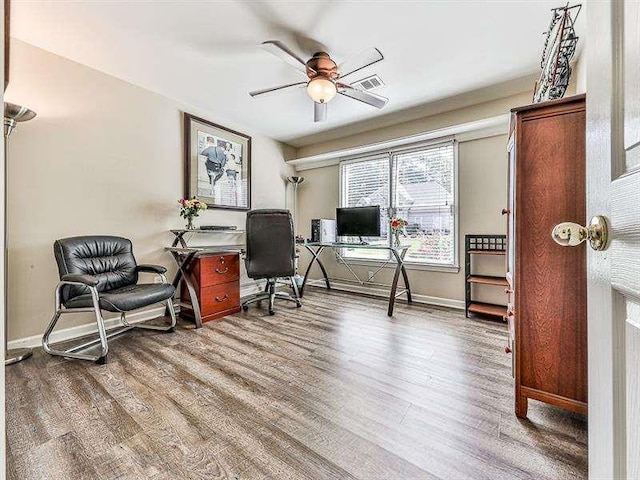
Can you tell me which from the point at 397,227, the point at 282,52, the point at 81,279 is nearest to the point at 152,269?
the point at 81,279

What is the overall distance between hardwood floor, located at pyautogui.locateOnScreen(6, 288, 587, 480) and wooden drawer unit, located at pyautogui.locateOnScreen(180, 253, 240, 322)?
1.89 feet

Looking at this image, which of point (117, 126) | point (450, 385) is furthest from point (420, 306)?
point (117, 126)

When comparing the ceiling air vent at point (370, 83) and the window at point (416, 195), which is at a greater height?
the ceiling air vent at point (370, 83)

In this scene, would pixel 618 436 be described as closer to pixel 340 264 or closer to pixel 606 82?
pixel 606 82

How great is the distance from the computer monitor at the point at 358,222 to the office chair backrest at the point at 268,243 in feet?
3.49

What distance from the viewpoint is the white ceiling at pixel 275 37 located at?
1956 millimetres

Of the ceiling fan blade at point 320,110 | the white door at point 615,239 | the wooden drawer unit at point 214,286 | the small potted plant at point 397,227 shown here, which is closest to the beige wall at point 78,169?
the wooden drawer unit at point 214,286

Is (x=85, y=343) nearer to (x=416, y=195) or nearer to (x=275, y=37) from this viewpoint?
(x=275, y=37)

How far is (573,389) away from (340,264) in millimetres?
3320

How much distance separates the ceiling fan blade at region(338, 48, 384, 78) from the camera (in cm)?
209

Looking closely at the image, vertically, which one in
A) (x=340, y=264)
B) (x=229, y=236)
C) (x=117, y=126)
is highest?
(x=117, y=126)

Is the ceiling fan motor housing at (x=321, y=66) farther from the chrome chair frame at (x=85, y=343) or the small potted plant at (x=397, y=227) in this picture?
the chrome chair frame at (x=85, y=343)

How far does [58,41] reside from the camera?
7.50 ft

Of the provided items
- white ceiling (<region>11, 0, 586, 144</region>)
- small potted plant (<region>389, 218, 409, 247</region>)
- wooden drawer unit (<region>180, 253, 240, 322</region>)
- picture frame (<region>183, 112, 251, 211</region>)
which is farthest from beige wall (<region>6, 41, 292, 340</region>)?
small potted plant (<region>389, 218, 409, 247</region>)
